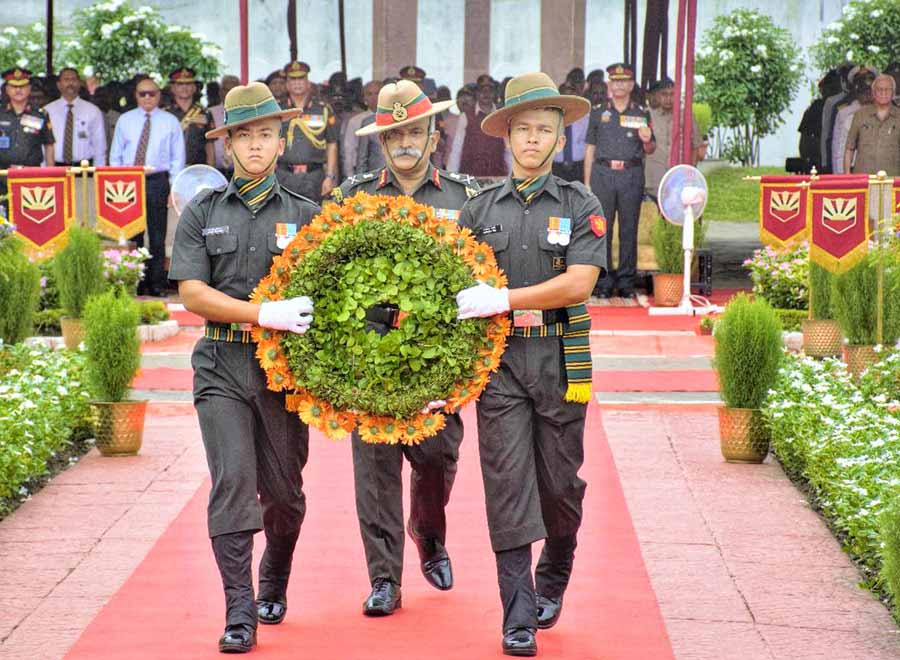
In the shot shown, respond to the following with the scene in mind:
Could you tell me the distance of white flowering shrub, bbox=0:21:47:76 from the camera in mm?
23703

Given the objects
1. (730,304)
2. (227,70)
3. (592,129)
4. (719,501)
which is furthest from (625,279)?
(719,501)

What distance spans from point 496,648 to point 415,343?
3.58ft

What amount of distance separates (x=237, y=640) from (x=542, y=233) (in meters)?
1.77

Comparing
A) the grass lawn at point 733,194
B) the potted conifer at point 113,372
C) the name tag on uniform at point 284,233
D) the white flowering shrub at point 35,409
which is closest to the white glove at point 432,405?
the name tag on uniform at point 284,233

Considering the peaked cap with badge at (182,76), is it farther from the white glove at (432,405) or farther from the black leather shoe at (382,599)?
the white glove at (432,405)

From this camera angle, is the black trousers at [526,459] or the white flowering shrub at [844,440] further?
the white flowering shrub at [844,440]

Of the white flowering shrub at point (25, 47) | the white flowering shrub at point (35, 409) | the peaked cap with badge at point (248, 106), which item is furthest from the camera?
the white flowering shrub at point (25, 47)

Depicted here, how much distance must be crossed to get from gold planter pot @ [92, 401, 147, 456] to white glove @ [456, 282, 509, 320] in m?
4.39

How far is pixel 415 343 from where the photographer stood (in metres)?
5.93

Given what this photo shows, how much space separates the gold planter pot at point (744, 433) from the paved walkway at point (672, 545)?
111mm

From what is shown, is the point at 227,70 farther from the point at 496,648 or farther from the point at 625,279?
the point at 496,648

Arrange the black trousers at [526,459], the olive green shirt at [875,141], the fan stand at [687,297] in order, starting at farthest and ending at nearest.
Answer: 1. the olive green shirt at [875,141]
2. the fan stand at [687,297]
3. the black trousers at [526,459]

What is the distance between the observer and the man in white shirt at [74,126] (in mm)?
19359

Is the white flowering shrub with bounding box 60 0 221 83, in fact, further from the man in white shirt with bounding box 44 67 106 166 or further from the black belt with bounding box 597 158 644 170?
the black belt with bounding box 597 158 644 170
